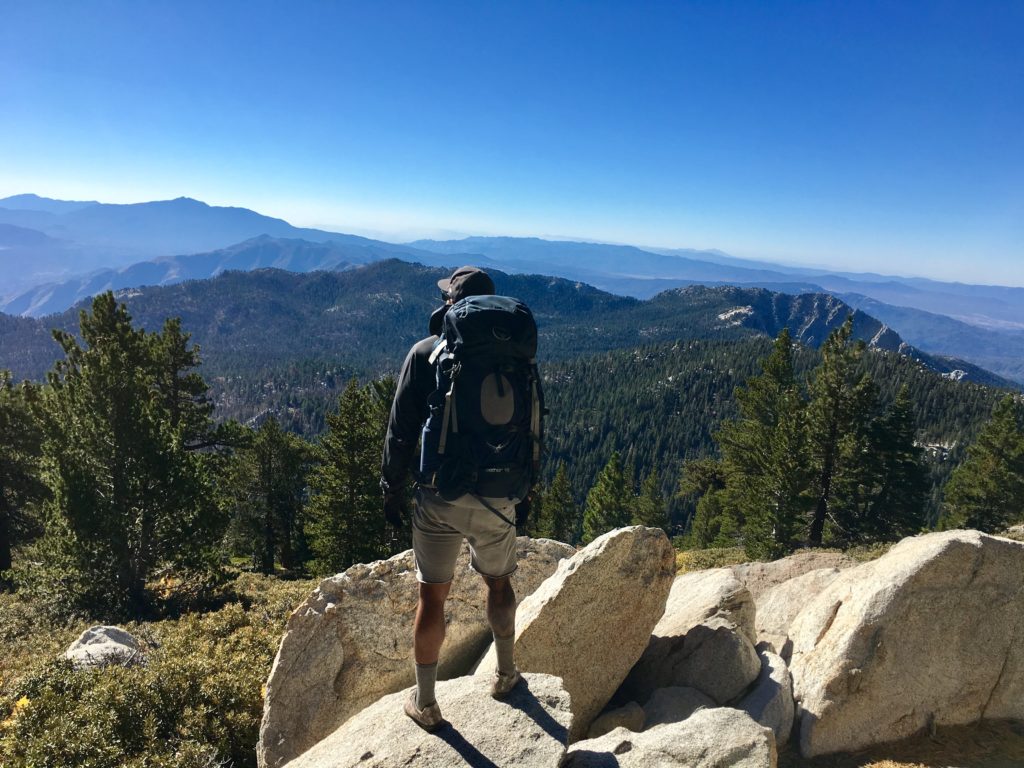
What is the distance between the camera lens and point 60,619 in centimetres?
1802

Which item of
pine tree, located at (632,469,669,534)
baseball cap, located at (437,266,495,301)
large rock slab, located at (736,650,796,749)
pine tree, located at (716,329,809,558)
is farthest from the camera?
pine tree, located at (632,469,669,534)

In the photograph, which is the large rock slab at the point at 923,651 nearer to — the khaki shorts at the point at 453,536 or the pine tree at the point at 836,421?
the khaki shorts at the point at 453,536

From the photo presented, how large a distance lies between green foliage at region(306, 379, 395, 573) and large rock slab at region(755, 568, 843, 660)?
18156 mm

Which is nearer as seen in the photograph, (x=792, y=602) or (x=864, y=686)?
(x=864, y=686)

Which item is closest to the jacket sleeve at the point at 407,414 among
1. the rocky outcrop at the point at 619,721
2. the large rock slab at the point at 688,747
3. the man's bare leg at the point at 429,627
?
the man's bare leg at the point at 429,627

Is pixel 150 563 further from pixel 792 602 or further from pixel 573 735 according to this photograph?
pixel 792 602

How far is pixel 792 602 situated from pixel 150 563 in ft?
67.4

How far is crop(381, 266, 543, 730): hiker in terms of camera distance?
16.2ft

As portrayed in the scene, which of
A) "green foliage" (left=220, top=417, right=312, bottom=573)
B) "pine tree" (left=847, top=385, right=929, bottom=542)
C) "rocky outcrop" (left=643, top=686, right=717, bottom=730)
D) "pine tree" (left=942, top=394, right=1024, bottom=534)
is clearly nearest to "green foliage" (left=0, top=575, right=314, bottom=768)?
"rocky outcrop" (left=643, top=686, right=717, bottom=730)

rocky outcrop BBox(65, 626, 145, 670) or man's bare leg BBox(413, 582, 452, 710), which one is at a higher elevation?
man's bare leg BBox(413, 582, 452, 710)

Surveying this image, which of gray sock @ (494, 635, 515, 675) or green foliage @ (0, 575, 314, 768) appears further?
green foliage @ (0, 575, 314, 768)

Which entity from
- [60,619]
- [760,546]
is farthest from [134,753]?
[760,546]

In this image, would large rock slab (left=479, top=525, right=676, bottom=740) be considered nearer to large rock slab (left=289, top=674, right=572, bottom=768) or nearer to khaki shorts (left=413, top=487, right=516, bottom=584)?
large rock slab (left=289, top=674, right=572, bottom=768)

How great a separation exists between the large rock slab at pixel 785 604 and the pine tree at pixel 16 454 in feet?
88.1
